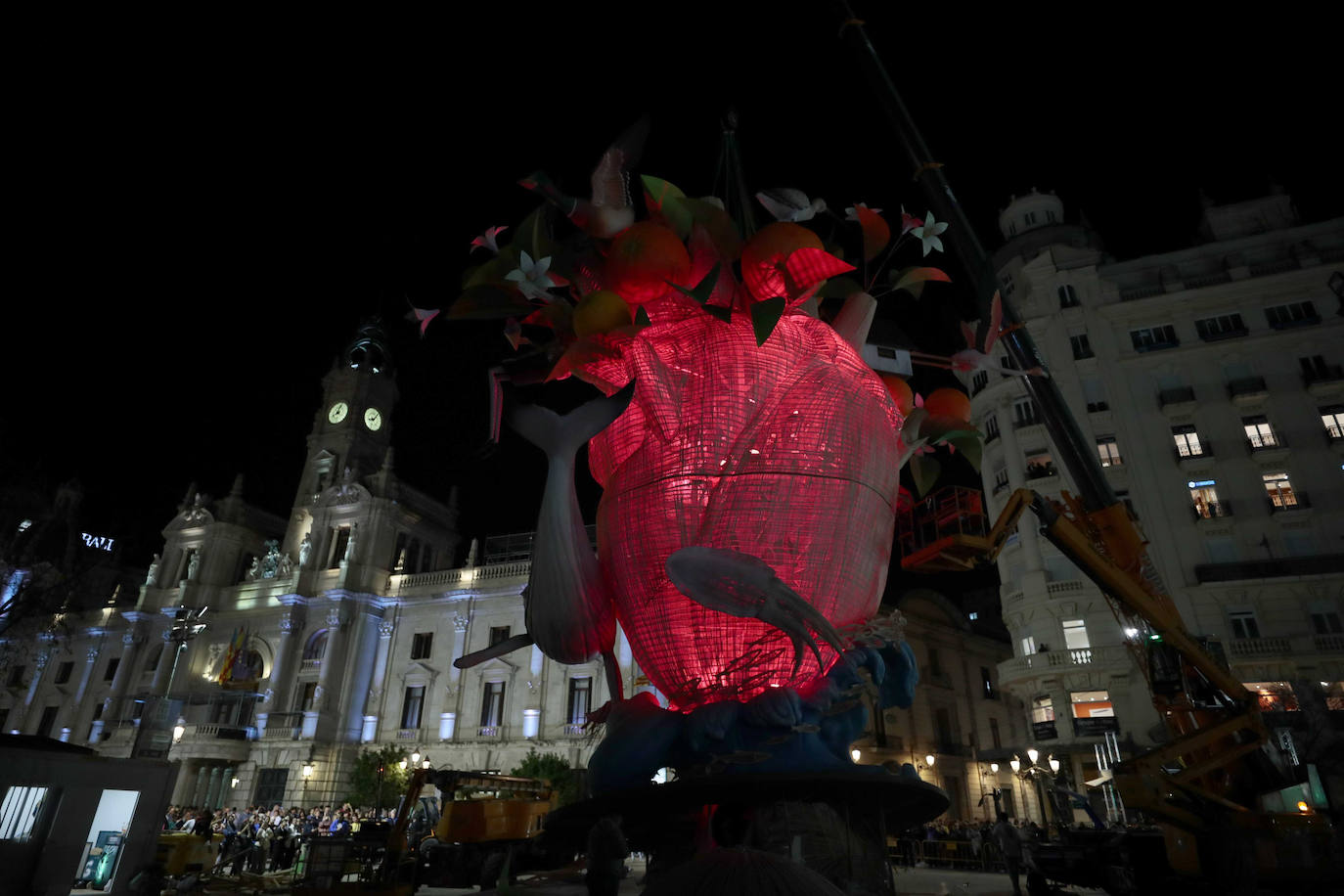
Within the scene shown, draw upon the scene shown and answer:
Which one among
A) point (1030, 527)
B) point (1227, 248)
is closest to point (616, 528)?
point (1030, 527)

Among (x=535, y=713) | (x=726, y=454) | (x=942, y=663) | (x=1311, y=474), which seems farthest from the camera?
(x=942, y=663)

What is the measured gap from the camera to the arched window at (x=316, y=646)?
40.7 meters

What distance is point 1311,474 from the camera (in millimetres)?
29562

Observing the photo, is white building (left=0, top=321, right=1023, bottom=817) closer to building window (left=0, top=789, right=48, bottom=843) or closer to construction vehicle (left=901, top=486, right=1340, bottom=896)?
construction vehicle (left=901, top=486, right=1340, bottom=896)

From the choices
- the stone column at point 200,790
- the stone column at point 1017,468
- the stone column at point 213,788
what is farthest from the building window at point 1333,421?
the stone column at point 200,790

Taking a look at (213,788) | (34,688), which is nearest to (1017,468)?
(213,788)

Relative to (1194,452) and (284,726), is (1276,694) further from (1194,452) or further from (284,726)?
(284,726)

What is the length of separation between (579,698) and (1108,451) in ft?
83.5

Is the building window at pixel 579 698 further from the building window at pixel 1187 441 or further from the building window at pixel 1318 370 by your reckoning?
the building window at pixel 1318 370

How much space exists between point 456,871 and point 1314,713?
22.0 metres

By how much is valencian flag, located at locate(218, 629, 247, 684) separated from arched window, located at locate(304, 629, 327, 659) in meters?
4.23

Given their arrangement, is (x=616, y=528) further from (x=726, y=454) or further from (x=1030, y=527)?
(x=1030, y=527)

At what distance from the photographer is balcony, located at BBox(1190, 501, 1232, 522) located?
30197mm

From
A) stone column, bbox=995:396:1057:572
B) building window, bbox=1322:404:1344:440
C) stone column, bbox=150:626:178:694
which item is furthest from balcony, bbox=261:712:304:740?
building window, bbox=1322:404:1344:440
